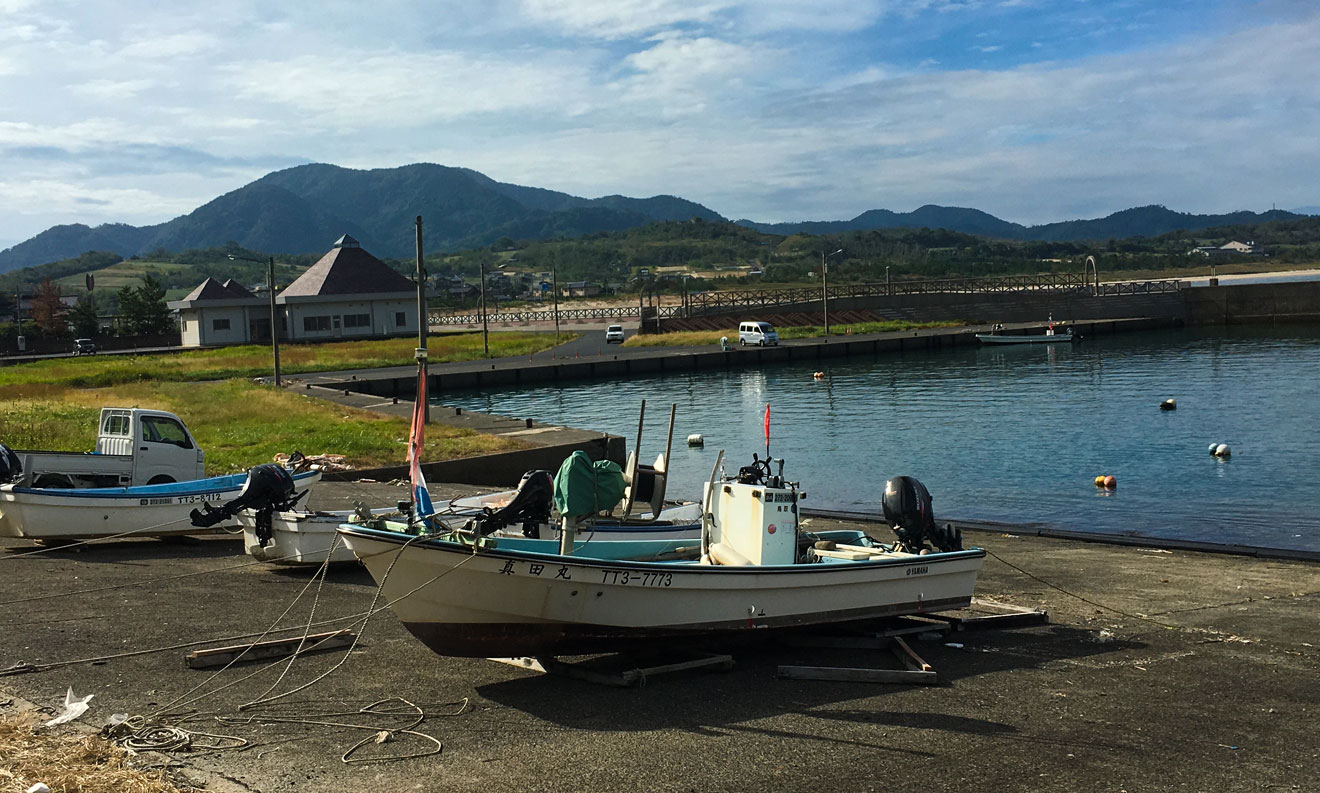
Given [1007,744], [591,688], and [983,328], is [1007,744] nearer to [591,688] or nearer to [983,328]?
[591,688]

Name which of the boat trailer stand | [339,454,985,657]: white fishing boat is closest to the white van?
[339,454,985,657]: white fishing boat

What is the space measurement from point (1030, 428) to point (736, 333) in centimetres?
5657

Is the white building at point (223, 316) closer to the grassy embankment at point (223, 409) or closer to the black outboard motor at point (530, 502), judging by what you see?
the grassy embankment at point (223, 409)

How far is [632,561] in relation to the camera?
12859 millimetres

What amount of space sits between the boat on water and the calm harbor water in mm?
7720

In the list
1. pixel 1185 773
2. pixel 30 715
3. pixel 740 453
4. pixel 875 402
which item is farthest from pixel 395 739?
pixel 875 402

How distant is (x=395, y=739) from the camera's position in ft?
34.3

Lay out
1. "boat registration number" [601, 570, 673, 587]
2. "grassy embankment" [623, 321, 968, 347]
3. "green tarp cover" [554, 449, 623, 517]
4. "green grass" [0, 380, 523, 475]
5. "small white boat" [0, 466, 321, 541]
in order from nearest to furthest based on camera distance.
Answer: "boat registration number" [601, 570, 673, 587] → "green tarp cover" [554, 449, 623, 517] → "small white boat" [0, 466, 321, 541] → "green grass" [0, 380, 523, 475] → "grassy embankment" [623, 321, 968, 347]

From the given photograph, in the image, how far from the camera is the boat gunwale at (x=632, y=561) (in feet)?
37.4

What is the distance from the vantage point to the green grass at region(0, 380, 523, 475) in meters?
30.4

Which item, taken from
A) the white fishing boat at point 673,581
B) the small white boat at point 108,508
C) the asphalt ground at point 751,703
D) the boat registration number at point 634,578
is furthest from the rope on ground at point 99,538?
the boat registration number at point 634,578

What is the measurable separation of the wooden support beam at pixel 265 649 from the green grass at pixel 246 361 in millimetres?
40302

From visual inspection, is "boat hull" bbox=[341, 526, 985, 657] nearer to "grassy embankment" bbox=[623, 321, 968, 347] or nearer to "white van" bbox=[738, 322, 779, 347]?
"white van" bbox=[738, 322, 779, 347]

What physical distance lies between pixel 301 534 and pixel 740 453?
26.4 m
